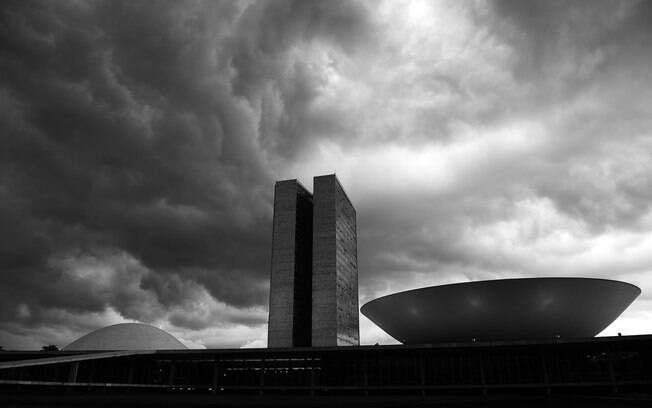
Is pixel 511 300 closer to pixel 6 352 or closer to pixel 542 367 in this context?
pixel 542 367

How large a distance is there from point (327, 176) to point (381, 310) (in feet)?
163

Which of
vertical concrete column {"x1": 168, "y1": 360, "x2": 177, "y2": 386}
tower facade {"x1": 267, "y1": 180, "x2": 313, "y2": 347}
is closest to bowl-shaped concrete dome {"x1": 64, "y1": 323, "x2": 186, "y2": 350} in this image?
tower facade {"x1": 267, "y1": 180, "x2": 313, "y2": 347}

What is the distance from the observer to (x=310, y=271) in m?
90.6

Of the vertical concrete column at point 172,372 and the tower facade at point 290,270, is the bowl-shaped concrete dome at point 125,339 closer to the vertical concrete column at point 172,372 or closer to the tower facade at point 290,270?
the tower facade at point 290,270

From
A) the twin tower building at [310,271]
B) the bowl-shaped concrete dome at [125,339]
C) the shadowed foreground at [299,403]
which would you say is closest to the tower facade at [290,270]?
the twin tower building at [310,271]

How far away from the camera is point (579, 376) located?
40.4 m

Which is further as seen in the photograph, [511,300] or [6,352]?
[6,352]

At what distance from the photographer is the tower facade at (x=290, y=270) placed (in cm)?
7756

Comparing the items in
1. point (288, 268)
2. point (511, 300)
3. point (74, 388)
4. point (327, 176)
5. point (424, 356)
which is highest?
point (327, 176)

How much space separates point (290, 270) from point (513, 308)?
1990 inches

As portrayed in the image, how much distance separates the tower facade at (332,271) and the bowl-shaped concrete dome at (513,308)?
130 ft

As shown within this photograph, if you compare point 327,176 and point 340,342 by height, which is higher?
point 327,176

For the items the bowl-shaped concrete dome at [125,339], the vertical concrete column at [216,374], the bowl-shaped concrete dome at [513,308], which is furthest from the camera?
the bowl-shaped concrete dome at [125,339]

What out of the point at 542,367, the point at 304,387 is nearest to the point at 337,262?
the point at 304,387
